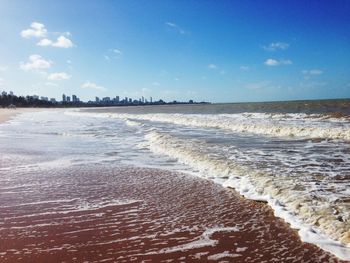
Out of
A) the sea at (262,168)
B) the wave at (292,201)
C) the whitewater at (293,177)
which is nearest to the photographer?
the wave at (292,201)

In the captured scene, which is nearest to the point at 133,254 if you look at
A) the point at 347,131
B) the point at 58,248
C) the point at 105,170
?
the point at 58,248

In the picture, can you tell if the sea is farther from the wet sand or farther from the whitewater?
the wet sand

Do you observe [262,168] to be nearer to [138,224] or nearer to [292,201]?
[292,201]

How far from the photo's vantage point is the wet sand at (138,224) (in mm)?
4398

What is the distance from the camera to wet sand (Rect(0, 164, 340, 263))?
440 centimetres

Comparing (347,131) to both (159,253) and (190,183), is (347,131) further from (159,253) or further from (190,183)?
(159,253)

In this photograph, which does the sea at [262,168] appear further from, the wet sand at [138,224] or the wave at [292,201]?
the wet sand at [138,224]

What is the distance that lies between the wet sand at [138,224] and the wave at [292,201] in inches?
9.4

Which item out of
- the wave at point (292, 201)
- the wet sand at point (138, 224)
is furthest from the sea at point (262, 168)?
the wet sand at point (138, 224)

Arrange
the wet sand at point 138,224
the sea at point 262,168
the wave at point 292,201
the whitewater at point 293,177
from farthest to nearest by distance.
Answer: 1. the sea at point 262,168
2. the whitewater at point 293,177
3. the wave at point 292,201
4. the wet sand at point 138,224

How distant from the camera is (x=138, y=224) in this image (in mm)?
5531

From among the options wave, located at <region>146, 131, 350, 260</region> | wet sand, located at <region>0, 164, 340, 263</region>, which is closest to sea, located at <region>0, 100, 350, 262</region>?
wave, located at <region>146, 131, 350, 260</region>

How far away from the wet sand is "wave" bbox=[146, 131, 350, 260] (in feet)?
0.79

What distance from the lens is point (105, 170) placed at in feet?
33.0
